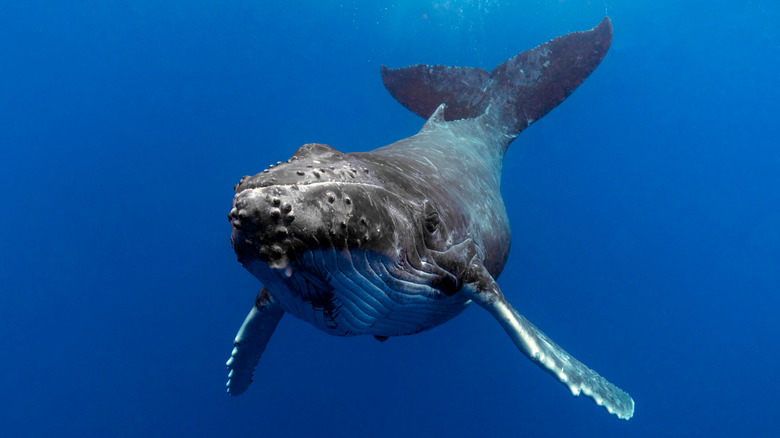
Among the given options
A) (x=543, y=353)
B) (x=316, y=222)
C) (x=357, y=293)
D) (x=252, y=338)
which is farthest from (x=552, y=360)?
(x=252, y=338)

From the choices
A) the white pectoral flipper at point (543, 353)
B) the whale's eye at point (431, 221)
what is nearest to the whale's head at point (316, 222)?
the whale's eye at point (431, 221)

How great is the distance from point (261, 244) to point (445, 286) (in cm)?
221

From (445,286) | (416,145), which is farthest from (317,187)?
(416,145)

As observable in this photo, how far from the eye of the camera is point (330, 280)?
3.09m

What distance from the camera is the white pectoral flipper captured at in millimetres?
4332

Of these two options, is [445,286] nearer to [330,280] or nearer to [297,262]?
[330,280]

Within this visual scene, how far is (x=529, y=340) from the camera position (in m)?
4.44

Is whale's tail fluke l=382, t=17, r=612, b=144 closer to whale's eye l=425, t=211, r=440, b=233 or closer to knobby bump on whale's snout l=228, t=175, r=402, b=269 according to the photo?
whale's eye l=425, t=211, r=440, b=233

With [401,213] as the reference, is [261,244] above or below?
below

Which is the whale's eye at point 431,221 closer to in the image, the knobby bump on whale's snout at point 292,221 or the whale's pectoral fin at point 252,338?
the knobby bump on whale's snout at point 292,221

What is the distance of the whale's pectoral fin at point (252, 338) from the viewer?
5.46 metres

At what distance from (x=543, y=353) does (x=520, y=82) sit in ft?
22.7

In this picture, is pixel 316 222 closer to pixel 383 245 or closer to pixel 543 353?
pixel 383 245

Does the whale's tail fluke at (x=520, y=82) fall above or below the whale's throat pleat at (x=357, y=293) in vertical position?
above
